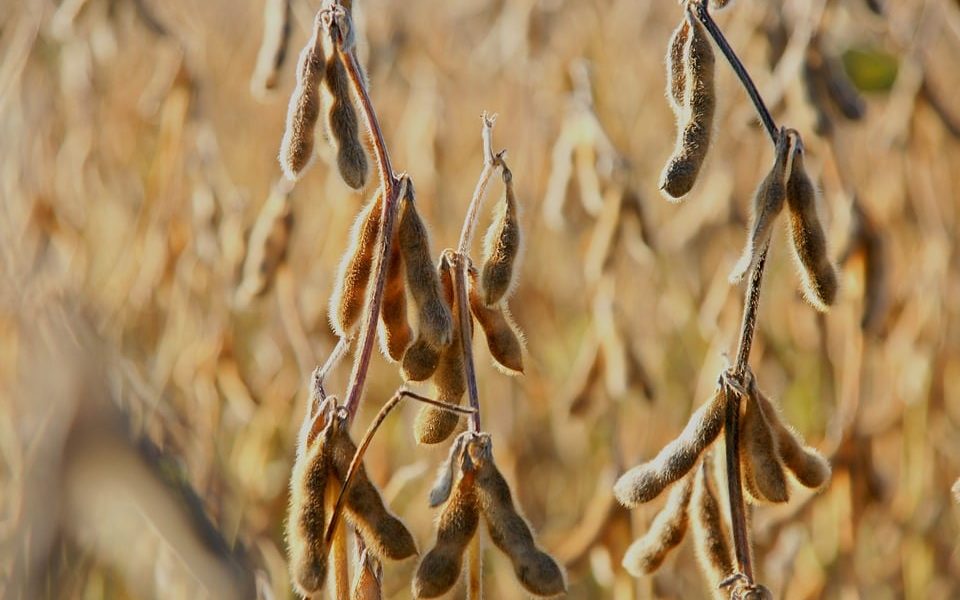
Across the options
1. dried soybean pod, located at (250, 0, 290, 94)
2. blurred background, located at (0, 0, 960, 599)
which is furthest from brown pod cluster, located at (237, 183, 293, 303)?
dried soybean pod, located at (250, 0, 290, 94)

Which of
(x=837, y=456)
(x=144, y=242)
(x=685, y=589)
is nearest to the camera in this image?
(x=837, y=456)

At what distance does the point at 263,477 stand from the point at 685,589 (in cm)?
89

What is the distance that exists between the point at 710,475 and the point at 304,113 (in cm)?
48

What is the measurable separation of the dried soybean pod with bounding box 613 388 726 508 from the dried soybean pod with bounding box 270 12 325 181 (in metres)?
0.38

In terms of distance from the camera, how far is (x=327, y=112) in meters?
1.03

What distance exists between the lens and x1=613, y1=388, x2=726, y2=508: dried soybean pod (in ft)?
3.18

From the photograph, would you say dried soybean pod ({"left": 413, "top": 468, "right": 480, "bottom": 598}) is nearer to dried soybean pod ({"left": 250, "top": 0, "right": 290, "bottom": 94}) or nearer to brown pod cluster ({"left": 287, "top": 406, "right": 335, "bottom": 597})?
brown pod cluster ({"left": 287, "top": 406, "right": 335, "bottom": 597})

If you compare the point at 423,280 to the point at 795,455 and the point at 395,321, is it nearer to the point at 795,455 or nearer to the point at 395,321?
the point at 395,321

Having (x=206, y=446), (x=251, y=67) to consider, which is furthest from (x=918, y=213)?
(x=251, y=67)

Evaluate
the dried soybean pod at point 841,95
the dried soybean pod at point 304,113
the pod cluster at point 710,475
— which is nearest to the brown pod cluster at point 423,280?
the dried soybean pod at point 304,113

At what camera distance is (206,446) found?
2045 millimetres

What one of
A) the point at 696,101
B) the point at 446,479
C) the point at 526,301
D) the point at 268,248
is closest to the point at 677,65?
the point at 696,101

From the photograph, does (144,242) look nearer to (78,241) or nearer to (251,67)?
(78,241)

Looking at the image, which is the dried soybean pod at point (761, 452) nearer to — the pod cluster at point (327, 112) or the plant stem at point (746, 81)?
the plant stem at point (746, 81)
